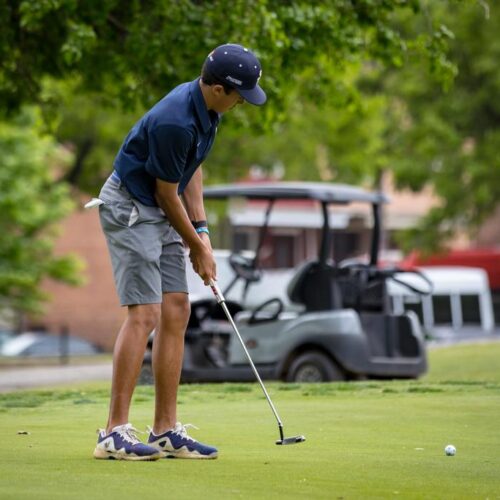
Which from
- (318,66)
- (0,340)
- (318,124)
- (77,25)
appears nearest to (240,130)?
(318,66)

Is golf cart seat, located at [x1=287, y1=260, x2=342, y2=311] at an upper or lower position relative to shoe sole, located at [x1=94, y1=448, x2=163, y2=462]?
upper

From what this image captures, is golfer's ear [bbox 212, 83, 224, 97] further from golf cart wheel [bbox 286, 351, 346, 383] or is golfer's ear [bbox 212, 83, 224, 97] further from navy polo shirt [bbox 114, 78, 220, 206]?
golf cart wheel [bbox 286, 351, 346, 383]

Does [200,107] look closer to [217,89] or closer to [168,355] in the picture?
[217,89]

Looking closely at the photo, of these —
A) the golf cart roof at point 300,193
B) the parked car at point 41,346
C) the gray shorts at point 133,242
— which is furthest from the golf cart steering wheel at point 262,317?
the parked car at point 41,346

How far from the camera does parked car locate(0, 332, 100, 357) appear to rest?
37.3 meters

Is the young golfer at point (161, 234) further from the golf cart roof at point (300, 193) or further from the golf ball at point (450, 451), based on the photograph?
the golf cart roof at point (300, 193)

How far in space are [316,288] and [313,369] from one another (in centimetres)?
100

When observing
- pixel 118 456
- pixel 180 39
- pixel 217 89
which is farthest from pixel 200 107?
pixel 180 39

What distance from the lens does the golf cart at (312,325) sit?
1591 centimetres

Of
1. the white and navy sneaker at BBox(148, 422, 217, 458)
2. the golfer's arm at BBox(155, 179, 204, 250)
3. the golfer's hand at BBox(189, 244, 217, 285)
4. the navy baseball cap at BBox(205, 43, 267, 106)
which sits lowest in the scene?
the white and navy sneaker at BBox(148, 422, 217, 458)

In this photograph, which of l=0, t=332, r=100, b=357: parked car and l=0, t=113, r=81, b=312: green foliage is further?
l=0, t=332, r=100, b=357: parked car

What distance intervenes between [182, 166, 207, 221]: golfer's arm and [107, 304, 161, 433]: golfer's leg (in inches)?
23.0

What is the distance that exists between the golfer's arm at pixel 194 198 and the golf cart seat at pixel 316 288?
9.09m

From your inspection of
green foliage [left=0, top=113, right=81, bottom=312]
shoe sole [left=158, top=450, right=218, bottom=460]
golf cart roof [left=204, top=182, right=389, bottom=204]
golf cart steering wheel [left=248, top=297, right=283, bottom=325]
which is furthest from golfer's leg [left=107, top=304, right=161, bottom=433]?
green foliage [left=0, top=113, right=81, bottom=312]
